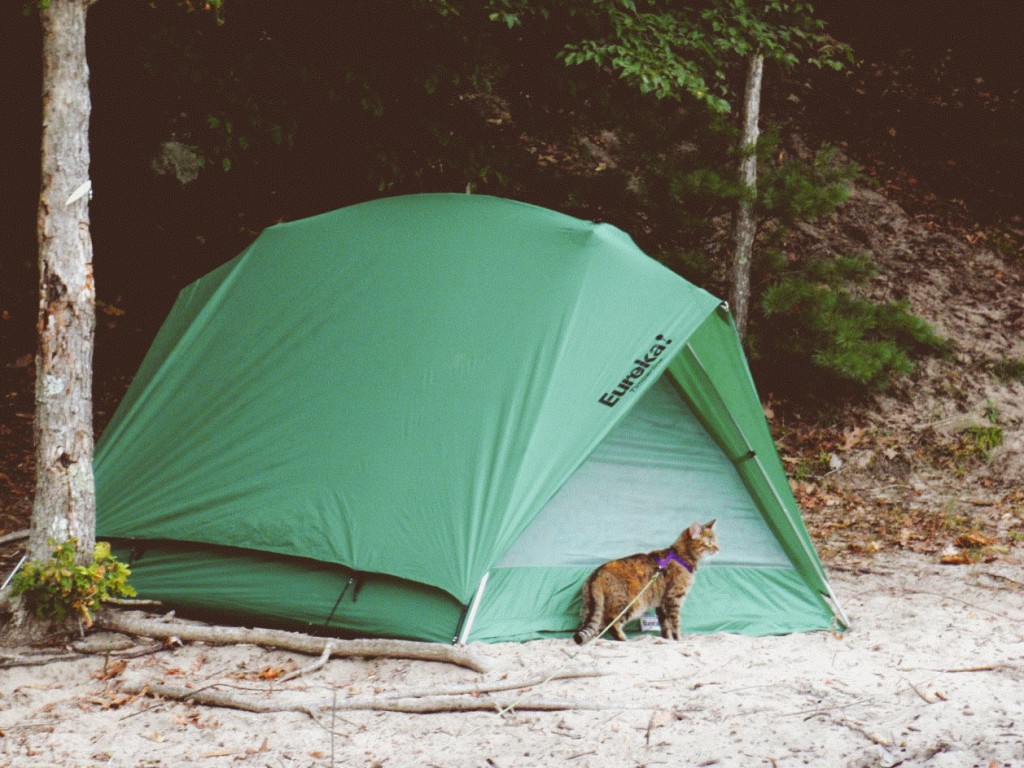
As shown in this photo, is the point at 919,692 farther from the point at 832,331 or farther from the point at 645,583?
the point at 832,331

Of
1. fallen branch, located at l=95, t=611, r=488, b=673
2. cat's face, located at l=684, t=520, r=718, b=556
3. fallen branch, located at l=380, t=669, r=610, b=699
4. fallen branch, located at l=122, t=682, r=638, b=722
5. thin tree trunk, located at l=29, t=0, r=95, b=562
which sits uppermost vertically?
thin tree trunk, located at l=29, t=0, r=95, b=562

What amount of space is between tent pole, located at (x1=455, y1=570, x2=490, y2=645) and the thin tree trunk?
1694 mm

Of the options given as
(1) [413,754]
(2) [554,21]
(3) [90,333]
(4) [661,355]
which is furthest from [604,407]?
(2) [554,21]

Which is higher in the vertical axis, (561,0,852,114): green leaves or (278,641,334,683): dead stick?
(561,0,852,114): green leaves

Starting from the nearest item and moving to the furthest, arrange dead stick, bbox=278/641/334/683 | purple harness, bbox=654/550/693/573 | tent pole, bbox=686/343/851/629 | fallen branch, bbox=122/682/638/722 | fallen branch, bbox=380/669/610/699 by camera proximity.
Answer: fallen branch, bbox=122/682/638/722, fallen branch, bbox=380/669/610/699, dead stick, bbox=278/641/334/683, purple harness, bbox=654/550/693/573, tent pole, bbox=686/343/851/629

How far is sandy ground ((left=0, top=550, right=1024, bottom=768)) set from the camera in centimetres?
360

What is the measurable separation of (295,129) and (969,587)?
543cm

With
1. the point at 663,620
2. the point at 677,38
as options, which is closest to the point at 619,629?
the point at 663,620

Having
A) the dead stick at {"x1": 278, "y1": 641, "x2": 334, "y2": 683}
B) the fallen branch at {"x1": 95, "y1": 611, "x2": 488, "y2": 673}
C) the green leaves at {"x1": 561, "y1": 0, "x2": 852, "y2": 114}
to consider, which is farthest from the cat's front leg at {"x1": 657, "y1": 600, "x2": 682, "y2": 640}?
the green leaves at {"x1": 561, "y1": 0, "x2": 852, "y2": 114}

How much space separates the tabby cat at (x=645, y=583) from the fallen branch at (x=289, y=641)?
2.08 feet

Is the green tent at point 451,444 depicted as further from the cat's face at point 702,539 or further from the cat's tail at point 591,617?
the cat's face at point 702,539

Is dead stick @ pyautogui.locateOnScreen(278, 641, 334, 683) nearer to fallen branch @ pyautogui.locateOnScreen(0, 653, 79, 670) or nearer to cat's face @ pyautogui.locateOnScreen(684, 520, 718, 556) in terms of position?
fallen branch @ pyautogui.locateOnScreen(0, 653, 79, 670)

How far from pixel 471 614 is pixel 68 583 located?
171cm

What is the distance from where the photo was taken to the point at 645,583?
495 centimetres
